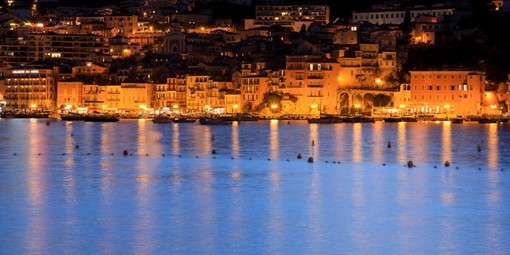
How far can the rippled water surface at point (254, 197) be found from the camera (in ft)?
51.4

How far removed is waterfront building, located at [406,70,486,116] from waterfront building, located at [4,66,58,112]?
22.2 m

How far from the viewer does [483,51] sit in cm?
5506

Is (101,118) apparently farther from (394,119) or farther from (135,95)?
(394,119)

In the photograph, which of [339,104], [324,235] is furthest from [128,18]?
[324,235]

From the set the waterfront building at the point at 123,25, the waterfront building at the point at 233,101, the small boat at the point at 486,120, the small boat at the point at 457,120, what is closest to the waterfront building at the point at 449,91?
the small boat at the point at 457,120

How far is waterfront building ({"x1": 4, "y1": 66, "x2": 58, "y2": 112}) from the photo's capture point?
63969mm

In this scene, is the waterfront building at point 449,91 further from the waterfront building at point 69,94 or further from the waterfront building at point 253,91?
the waterfront building at point 69,94

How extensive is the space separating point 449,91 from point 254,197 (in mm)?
34102

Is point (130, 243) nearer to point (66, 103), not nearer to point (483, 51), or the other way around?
point (483, 51)

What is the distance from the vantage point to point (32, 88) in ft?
212

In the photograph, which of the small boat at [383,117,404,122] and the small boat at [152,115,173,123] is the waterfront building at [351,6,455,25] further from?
the small boat at [152,115,173,123]

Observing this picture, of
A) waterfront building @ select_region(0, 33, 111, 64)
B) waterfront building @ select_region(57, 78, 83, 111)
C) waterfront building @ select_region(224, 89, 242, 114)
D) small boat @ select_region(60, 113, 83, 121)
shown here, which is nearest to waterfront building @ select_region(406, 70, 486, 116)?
waterfront building @ select_region(224, 89, 242, 114)

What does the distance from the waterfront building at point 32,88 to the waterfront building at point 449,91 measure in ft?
72.8

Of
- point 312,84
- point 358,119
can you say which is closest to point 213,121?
point 312,84
